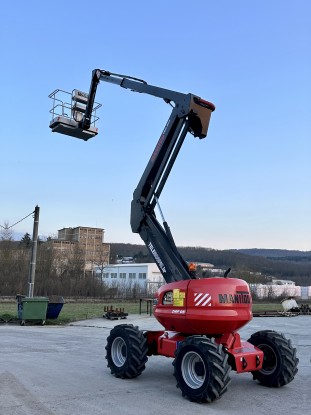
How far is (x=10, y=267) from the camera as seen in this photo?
57.1 m

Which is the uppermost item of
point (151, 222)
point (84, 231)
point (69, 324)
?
point (84, 231)

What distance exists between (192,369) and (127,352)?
64.1 inches

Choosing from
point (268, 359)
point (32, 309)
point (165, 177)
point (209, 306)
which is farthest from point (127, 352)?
point (32, 309)

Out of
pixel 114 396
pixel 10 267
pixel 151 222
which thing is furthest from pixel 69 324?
pixel 10 267

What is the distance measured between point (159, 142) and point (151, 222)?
1652 mm

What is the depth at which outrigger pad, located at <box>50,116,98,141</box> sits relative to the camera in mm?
11172

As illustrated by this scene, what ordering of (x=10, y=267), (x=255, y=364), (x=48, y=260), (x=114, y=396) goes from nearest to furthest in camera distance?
(x=114, y=396) < (x=255, y=364) < (x=10, y=267) < (x=48, y=260)

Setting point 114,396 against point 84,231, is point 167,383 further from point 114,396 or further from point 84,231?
point 84,231

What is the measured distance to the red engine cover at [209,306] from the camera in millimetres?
7676

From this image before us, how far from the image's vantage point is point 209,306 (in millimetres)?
7668

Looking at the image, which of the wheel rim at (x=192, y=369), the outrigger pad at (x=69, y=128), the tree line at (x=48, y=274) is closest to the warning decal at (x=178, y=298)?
the wheel rim at (x=192, y=369)

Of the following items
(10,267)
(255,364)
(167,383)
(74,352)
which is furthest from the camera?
(10,267)

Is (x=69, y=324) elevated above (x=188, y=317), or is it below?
below

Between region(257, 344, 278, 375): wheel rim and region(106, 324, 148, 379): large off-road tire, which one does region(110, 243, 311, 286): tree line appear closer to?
region(106, 324, 148, 379): large off-road tire
